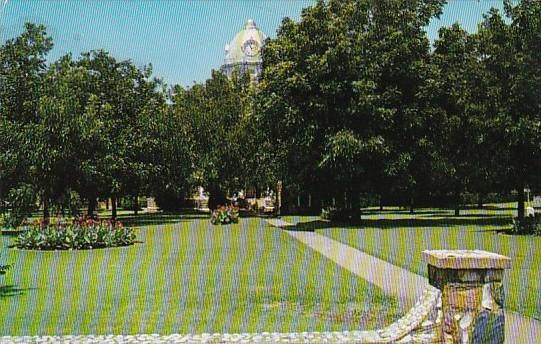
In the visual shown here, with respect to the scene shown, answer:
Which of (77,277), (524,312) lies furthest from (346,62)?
(524,312)

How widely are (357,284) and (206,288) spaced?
2541 millimetres

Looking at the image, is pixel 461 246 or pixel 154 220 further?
pixel 154 220

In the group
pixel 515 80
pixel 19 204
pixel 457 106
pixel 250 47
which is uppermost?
pixel 250 47

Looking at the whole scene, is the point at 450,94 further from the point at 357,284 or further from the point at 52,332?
the point at 52,332

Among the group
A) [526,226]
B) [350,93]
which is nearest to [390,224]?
[350,93]

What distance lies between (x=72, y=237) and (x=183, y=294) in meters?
9.76

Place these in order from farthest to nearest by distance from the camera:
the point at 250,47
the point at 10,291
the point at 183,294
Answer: the point at 250,47, the point at 10,291, the point at 183,294

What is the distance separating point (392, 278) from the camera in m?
13.1

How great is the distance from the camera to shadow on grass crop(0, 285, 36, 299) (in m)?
11.7

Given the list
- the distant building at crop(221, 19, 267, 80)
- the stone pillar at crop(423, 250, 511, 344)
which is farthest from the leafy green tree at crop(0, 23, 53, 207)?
the stone pillar at crop(423, 250, 511, 344)

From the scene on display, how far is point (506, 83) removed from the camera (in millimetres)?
24875

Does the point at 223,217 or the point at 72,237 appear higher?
the point at 223,217

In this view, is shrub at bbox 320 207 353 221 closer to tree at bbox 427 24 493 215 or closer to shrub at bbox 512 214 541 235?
tree at bbox 427 24 493 215

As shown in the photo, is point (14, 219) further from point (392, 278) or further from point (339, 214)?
point (392, 278)
